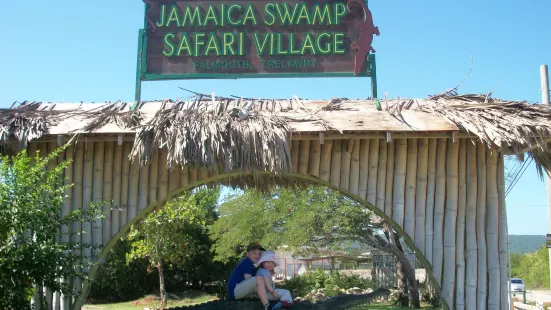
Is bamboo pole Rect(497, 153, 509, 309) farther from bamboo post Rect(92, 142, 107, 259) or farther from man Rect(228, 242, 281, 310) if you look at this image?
bamboo post Rect(92, 142, 107, 259)

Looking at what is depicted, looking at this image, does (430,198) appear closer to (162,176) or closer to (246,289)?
(246,289)

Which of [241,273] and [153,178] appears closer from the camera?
[153,178]

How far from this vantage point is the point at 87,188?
6344 mm

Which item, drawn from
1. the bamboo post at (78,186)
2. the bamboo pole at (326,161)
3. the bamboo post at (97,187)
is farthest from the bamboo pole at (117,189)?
the bamboo pole at (326,161)

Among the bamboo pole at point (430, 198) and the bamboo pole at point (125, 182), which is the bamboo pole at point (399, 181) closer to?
the bamboo pole at point (430, 198)

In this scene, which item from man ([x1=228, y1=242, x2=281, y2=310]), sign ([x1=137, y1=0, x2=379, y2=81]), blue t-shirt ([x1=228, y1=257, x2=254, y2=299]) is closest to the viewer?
man ([x1=228, y1=242, x2=281, y2=310])

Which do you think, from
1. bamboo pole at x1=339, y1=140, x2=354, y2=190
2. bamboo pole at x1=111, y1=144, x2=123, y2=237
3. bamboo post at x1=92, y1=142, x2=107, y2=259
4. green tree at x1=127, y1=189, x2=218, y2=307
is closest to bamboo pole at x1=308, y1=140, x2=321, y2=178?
bamboo pole at x1=339, y1=140, x2=354, y2=190

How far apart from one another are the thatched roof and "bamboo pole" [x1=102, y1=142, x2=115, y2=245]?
0.41m

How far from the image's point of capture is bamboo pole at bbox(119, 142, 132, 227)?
626cm

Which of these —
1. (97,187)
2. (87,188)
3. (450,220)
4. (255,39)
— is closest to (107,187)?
(97,187)

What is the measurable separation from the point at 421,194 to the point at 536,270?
2248 centimetres

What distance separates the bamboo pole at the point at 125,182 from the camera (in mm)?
6262

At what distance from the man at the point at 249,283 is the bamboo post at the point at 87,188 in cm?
157

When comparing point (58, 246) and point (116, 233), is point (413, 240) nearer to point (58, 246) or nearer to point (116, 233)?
point (116, 233)
